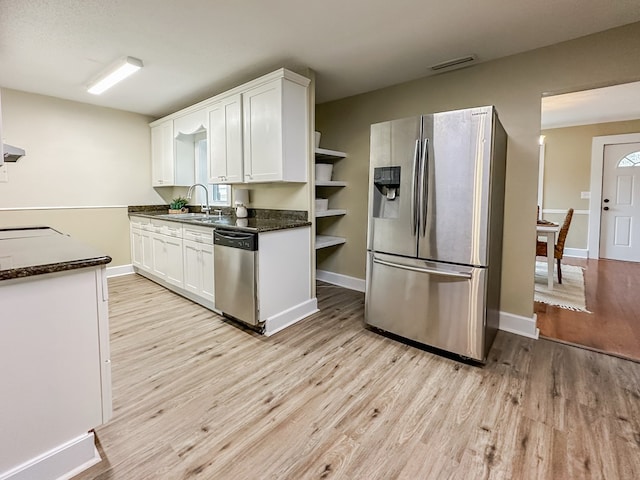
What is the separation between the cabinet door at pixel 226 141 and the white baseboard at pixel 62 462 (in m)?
2.53

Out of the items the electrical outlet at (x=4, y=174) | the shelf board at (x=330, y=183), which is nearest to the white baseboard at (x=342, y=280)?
the shelf board at (x=330, y=183)

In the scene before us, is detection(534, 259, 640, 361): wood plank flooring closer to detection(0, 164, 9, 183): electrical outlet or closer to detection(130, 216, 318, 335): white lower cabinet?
detection(130, 216, 318, 335): white lower cabinet

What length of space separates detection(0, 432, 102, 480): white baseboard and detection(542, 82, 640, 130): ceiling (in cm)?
498

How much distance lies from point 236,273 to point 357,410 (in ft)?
5.20

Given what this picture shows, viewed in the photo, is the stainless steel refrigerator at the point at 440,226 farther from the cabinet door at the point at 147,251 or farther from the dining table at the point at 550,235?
the cabinet door at the point at 147,251

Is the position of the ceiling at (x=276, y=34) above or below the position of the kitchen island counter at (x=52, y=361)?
above

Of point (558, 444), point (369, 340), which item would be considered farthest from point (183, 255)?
point (558, 444)

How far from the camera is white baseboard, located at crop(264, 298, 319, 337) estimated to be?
2865 millimetres

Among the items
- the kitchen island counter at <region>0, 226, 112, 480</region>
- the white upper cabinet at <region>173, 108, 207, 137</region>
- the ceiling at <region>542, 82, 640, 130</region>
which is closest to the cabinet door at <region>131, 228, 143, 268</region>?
the white upper cabinet at <region>173, 108, 207, 137</region>

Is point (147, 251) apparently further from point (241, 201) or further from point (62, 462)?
point (62, 462)

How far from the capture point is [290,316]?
3.08 m

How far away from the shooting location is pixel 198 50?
107 inches

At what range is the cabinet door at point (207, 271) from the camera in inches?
127

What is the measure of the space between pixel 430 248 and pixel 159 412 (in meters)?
2.09
